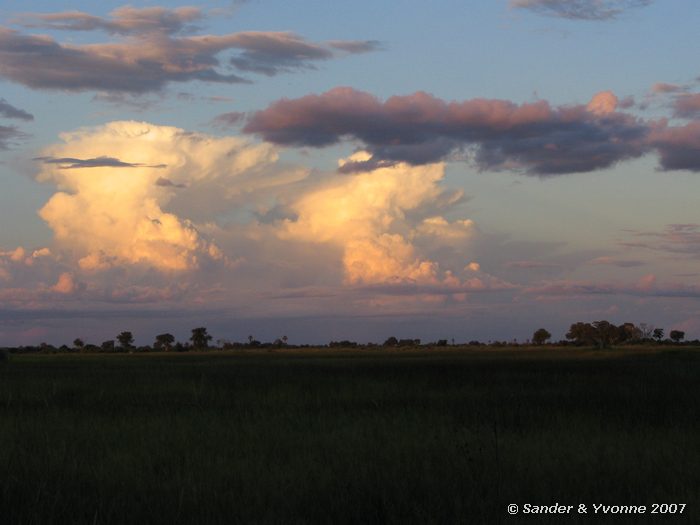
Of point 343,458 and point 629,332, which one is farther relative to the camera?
point 629,332

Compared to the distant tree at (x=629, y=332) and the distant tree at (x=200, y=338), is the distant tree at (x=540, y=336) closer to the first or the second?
the distant tree at (x=629, y=332)

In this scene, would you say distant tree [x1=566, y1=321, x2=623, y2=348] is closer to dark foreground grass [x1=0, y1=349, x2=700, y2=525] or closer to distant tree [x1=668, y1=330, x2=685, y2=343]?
distant tree [x1=668, y1=330, x2=685, y2=343]

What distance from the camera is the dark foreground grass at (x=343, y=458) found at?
30.4 ft

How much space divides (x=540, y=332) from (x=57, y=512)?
153m

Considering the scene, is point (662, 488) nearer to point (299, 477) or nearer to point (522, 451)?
point (522, 451)

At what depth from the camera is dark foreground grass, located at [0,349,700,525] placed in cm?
927

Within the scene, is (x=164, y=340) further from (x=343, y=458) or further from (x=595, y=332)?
(x=343, y=458)

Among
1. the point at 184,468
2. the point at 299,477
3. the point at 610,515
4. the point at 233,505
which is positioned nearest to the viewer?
the point at 610,515

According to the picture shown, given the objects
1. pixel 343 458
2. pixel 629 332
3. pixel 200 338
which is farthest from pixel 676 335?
pixel 343 458

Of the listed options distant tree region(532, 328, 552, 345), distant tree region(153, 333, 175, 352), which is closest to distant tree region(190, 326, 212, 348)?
distant tree region(153, 333, 175, 352)

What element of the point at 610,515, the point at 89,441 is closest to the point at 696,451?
the point at 610,515

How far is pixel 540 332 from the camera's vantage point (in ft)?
513

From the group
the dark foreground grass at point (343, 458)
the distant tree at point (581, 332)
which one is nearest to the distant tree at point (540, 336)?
the distant tree at point (581, 332)

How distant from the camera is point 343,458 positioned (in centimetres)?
1206
